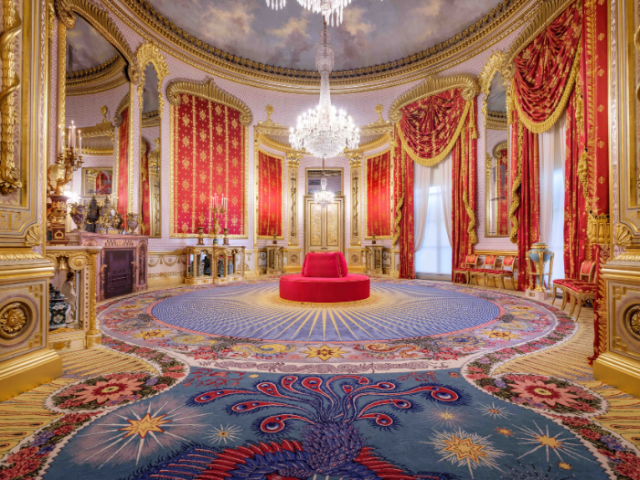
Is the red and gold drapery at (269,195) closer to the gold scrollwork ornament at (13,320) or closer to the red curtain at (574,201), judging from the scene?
the red curtain at (574,201)

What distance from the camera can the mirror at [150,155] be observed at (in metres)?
6.86

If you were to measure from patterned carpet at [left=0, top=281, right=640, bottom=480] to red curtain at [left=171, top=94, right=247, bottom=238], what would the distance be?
5.19 m

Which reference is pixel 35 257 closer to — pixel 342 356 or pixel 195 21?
pixel 342 356

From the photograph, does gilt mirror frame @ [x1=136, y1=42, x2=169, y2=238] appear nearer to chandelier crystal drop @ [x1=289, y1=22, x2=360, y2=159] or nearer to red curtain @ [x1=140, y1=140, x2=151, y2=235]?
red curtain @ [x1=140, y1=140, x2=151, y2=235]

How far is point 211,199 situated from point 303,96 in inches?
181

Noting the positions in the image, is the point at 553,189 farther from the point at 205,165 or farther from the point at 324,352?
the point at 205,165

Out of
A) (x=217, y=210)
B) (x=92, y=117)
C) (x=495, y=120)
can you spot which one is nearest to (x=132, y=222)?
(x=92, y=117)

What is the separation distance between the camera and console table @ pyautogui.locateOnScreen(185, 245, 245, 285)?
295 inches

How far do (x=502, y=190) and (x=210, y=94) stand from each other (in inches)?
303

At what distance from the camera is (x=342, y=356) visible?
2684 millimetres

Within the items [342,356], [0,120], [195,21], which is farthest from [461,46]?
[0,120]

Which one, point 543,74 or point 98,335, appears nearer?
point 98,335

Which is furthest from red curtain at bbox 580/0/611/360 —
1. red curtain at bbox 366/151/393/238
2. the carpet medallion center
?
red curtain at bbox 366/151/393/238

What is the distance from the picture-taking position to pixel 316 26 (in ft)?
26.7
